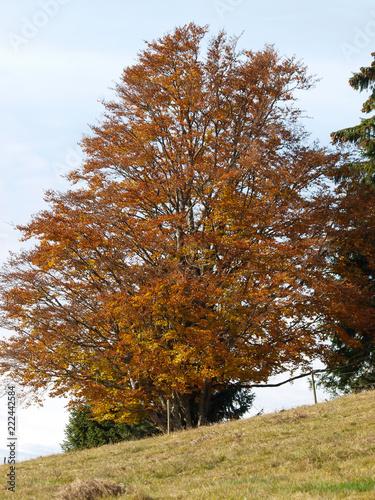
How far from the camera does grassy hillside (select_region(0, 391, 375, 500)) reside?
8539 millimetres

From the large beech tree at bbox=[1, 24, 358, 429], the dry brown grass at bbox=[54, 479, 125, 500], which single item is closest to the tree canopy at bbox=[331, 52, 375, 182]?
the large beech tree at bbox=[1, 24, 358, 429]

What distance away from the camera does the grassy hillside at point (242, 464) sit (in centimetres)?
854

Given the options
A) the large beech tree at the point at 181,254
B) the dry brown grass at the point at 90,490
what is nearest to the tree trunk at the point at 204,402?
the large beech tree at the point at 181,254

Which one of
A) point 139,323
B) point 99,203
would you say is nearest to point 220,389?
point 139,323

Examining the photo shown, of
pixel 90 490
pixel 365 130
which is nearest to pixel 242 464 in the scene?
pixel 90 490

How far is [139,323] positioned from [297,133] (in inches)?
406

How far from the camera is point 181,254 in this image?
63.8ft

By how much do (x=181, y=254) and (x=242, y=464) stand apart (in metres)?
→ 9.56

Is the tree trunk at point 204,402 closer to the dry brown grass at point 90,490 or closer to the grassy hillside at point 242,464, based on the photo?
the grassy hillside at point 242,464

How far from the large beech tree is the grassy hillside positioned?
2888mm

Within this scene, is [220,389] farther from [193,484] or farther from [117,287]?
[193,484]

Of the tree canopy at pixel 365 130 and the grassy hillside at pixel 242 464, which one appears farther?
the tree canopy at pixel 365 130

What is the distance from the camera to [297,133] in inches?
874

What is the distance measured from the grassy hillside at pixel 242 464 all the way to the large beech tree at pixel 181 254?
2.89 metres
